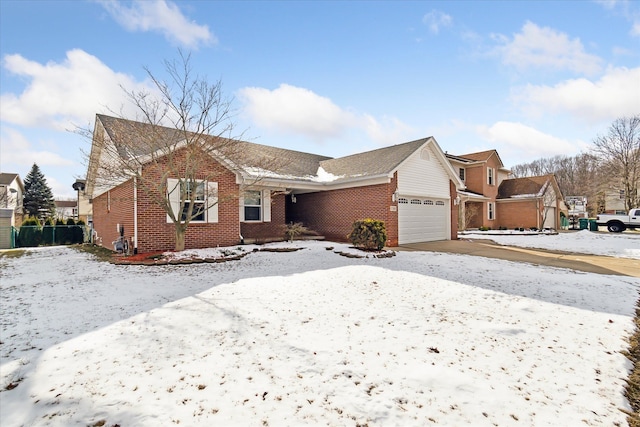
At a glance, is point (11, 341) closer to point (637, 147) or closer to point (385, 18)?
point (385, 18)

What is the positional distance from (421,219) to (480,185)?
14503 mm

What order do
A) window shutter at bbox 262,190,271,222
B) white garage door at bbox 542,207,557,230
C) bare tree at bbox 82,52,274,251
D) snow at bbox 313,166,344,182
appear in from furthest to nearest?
white garage door at bbox 542,207,557,230, snow at bbox 313,166,344,182, window shutter at bbox 262,190,271,222, bare tree at bbox 82,52,274,251

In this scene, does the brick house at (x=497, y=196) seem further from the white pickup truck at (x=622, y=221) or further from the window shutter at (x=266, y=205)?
the window shutter at (x=266, y=205)

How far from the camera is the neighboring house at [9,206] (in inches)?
742

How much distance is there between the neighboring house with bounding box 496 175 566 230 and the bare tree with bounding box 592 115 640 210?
7.85 m

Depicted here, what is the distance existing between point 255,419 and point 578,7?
44.2ft

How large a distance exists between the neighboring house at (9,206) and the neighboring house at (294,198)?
5648 mm

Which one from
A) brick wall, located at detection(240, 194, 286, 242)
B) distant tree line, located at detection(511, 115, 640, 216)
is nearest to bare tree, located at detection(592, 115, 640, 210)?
distant tree line, located at detection(511, 115, 640, 216)

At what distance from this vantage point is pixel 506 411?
2877 mm

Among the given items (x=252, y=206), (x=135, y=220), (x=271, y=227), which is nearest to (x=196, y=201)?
(x=135, y=220)

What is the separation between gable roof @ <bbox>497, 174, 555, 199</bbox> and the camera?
27531mm

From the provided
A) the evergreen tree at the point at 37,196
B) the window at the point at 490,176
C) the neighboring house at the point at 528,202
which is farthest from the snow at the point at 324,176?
the evergreen tree at the point at 37,196

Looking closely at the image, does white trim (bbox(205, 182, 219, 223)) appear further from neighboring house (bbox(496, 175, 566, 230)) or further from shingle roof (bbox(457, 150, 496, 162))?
neighboring house (bbox(496, 175, 566, 230))

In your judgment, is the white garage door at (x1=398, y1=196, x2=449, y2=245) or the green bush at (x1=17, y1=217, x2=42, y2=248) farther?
the green bush at (x1=17, y1=217, x2=42, y2=248)
